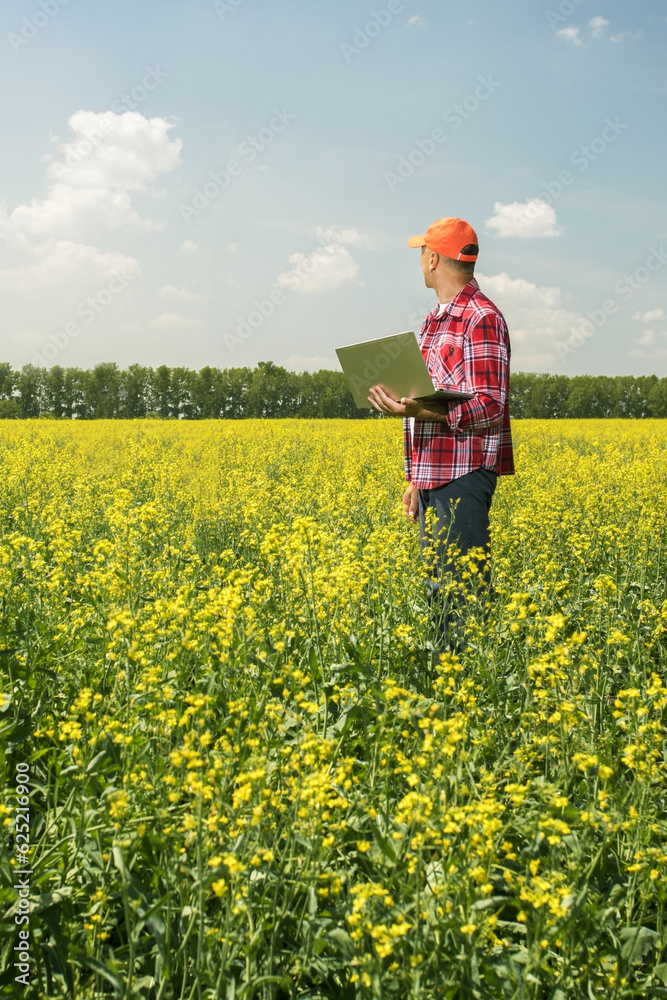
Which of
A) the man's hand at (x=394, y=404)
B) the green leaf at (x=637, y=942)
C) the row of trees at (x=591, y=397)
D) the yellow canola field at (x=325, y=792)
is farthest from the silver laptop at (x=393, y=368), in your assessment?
the row of trees at (x=591, y=397)

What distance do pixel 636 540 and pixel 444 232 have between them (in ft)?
10.5

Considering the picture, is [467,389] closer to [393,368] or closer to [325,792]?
[393,368]

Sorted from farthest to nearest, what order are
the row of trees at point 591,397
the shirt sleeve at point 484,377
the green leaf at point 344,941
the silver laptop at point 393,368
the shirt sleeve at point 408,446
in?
the row of trees at point 591,397, the shirt sleeve at point 408,446, the shirt sleeve at point 484,377, the silver laptop at point 393,368, the green leaf at point 344,941

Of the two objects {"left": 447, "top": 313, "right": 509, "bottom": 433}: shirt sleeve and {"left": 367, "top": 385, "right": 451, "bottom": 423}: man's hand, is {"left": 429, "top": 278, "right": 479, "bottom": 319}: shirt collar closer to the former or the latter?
{"left": 447, "top": 313, "right": 509, "bottom": 433}: shirt sleeve

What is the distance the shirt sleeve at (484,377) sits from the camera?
344 centimetres

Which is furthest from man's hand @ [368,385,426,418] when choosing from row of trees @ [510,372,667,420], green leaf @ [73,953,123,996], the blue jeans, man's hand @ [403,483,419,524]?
row of trees @ [510,372,667,420]

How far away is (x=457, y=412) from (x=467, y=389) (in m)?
0.20

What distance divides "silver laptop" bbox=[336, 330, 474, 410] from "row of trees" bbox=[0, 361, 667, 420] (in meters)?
40.1

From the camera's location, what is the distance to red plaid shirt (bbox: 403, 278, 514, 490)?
348cm

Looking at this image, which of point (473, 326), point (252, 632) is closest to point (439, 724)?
point (252, 632)

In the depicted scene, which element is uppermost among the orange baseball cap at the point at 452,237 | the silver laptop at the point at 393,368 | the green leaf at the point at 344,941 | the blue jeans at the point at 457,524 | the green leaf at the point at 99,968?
the orange baseball cap at the point at 452,237

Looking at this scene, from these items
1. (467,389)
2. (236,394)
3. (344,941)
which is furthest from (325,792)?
(236,394)

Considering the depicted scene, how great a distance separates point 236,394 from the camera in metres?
47.6

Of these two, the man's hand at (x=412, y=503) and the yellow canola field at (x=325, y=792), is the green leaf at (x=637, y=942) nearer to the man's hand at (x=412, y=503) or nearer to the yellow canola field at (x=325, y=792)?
the yellow canola field at (x=325, y=792)
